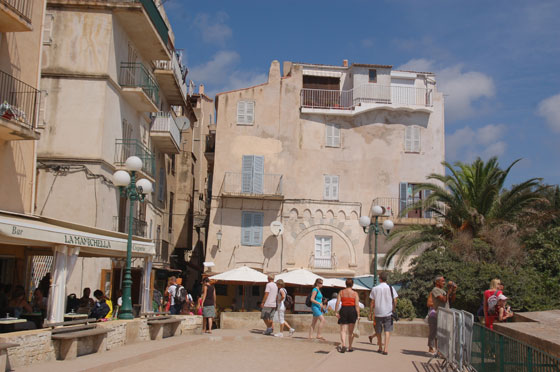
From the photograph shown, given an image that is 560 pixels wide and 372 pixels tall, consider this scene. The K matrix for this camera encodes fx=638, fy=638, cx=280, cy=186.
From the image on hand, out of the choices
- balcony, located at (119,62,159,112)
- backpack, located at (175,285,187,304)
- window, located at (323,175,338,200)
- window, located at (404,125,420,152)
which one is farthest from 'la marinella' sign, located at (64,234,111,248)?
window, located at (404,125,420,152)

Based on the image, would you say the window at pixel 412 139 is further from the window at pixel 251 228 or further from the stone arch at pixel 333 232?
the window at pixel 251 228

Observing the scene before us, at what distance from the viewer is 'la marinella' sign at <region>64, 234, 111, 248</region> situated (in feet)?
40.7

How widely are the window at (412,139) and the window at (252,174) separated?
27.5ft

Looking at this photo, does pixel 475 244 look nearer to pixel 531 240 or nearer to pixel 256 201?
pixel 531 240

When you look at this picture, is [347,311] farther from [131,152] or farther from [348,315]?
[131,152]

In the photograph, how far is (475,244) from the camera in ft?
87.3

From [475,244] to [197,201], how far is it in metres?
21.9

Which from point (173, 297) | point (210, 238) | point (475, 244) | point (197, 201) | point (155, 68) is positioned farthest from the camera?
point (197, 201)

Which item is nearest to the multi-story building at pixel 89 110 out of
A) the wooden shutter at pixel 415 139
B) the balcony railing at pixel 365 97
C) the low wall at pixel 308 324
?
the low wall at pixel 308 324

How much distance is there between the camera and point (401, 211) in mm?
34688

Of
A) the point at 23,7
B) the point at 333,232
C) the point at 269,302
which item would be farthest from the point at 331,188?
the point at 23,7

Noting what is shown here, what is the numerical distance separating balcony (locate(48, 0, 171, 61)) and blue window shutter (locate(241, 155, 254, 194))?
→ 866 centimetres

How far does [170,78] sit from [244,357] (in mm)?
20525

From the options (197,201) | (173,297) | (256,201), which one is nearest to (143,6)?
(173,297)
